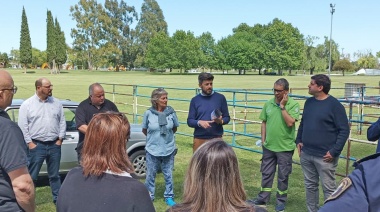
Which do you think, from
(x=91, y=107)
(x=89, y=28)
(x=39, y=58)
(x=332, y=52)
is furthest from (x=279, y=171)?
(x=39, y=58)

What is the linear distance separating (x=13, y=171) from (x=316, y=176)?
3.53m

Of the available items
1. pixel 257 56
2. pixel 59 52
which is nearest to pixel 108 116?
pixel 59 52

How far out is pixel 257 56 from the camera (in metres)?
94.9

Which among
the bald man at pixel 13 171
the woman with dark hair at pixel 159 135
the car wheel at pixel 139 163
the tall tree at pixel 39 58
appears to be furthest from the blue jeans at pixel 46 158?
the tall tree at pixel 39 58

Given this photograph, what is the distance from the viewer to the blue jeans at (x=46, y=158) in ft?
16.3

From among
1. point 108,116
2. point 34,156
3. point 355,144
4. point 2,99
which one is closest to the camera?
point 108,116

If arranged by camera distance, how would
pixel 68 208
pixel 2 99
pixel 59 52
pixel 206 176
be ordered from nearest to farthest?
pixel 206 176 → pixel 68 208 → pixel 2 99 → pixel 59 52

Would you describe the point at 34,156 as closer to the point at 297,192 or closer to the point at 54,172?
the point at 54,172

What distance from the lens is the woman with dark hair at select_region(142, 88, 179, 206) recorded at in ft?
17.1

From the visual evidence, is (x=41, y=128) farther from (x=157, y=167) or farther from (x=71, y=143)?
(x=157, y=167)

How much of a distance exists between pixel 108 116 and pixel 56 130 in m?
3.21

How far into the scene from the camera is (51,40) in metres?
80.4

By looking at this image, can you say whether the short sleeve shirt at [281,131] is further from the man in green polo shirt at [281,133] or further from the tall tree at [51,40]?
the tall tree at [51,40]

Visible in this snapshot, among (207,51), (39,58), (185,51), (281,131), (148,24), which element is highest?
(148,24)
